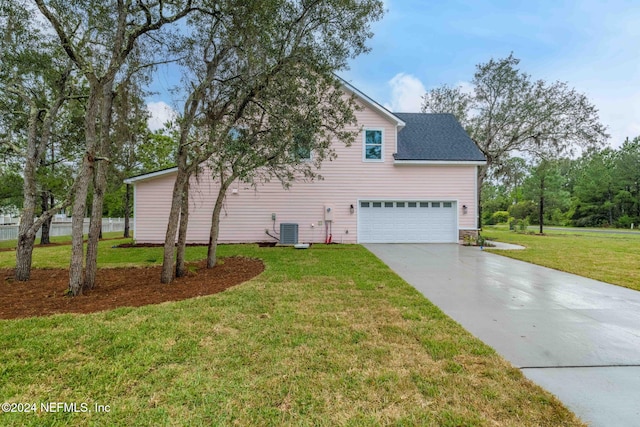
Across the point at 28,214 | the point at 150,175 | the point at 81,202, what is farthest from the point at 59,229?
the point at 81,202

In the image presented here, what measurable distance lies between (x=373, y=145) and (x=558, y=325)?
9.86m

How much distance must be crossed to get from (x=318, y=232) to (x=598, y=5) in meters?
12.3

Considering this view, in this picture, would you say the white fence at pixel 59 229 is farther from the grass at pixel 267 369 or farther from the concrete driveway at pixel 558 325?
the concrete driveway at pixel 558 325

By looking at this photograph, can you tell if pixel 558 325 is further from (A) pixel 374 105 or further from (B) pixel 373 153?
(A) pixel 374 105

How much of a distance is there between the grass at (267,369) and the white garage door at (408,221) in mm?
8418

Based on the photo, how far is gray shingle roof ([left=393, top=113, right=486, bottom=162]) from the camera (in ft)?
41.2

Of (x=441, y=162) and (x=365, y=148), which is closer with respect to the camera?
(x=441, y=162)

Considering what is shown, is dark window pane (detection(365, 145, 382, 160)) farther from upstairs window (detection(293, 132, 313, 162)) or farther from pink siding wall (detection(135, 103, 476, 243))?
upstairs window (detection(293, 132, 313, 162))

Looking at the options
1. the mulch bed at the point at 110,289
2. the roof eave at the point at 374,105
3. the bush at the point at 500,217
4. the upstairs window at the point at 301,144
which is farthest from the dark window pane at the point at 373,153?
the bush at the point at 500,217

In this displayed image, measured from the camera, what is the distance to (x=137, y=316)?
388 centimetres

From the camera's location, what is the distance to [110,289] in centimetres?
528

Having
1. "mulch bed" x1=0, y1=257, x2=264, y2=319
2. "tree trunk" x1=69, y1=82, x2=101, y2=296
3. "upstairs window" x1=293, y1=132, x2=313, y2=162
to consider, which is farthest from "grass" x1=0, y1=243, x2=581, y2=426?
"upstairs window" x1=293, y1=132, x2=313, y2=162

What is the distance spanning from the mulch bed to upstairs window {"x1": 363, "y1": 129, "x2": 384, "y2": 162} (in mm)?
7384

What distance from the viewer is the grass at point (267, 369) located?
203 cm
